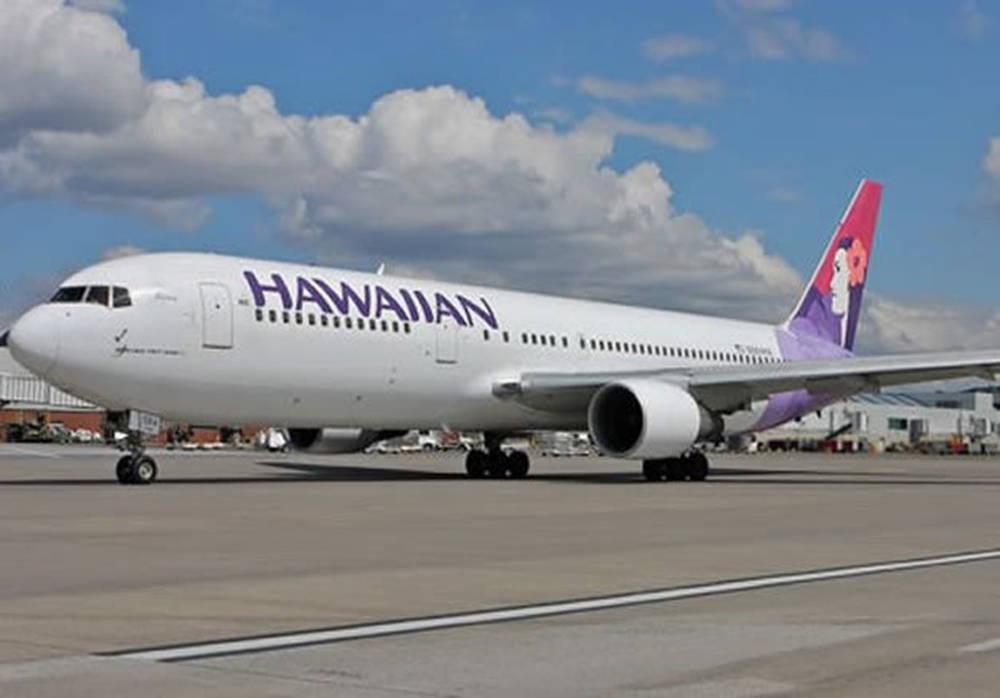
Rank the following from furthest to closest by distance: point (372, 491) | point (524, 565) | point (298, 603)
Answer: point (372, 491) → point (524, 565) → point (298, 603)

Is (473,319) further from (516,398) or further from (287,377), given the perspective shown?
(287,377)

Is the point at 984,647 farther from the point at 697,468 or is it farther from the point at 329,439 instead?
the point at 329,439

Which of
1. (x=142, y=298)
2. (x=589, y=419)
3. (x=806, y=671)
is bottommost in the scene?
(x=806, y=671)

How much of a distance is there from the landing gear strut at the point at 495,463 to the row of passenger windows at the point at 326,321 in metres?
5.67

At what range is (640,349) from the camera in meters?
33.4

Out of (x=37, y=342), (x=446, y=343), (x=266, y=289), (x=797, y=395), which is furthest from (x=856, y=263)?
(x=37, y=342)

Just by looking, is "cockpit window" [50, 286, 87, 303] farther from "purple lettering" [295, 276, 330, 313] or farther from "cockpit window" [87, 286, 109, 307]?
"purple lettering" [295, 276, 330, 313]

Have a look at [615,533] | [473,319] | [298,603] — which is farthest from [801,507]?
[298,603]

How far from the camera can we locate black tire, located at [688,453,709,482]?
1192 inches

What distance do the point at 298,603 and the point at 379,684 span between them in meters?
2.79

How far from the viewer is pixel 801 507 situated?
20531mm

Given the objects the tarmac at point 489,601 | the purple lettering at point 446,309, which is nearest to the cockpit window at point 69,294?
the tarmac at point 489,601

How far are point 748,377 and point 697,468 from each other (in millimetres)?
2871

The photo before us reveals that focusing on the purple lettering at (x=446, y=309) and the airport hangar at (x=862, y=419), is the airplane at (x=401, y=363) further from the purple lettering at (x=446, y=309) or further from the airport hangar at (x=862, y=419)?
the airport hangar at (x=862, y=419)
